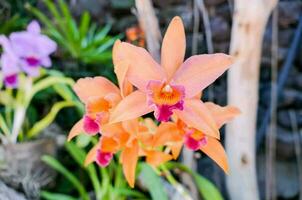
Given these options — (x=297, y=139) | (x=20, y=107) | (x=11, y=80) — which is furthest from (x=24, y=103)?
(x=297, y=139)

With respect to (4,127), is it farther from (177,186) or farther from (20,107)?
(177,186)

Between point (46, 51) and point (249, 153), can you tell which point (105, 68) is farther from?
point (249, 153)

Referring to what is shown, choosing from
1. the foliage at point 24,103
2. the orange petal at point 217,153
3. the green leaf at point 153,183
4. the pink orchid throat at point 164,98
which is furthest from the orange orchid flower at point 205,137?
the foliage at point 24,103

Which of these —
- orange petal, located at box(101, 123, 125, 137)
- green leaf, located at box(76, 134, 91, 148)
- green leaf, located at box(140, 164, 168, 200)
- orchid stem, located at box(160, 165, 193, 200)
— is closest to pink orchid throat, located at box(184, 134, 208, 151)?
orange petal, located at box(101, 123, 125, 137)

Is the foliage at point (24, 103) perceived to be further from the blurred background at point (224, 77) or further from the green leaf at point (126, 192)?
the green leaf at point (126, 192)

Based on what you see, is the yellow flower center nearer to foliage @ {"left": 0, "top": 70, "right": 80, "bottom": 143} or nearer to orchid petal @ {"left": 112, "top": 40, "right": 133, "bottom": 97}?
orchid petal @ {"left": 112, "top": 40, "right": 133, "bottom": 97}
